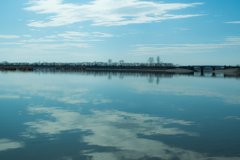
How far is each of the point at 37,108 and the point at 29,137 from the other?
6820mm

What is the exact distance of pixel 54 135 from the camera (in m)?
10.4

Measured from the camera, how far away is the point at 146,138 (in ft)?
33.5

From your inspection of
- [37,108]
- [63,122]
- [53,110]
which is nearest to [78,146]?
[63,122]

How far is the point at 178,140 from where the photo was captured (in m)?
9.97

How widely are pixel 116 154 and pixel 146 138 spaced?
2234mm

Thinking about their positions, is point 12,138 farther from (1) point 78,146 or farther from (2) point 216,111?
(2) point 216,111

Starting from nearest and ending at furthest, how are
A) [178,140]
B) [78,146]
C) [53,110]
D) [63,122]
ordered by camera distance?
[78,146], [178,140], [63,122], [53,110]

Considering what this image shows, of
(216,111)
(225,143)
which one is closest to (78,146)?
(225,143)

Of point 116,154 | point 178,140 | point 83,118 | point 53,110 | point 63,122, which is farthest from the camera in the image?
point 53,110

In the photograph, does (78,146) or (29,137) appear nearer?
(78,146)

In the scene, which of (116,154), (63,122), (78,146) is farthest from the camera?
(63,122)

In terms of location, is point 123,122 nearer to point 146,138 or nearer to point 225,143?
point 146,138

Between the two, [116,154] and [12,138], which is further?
[12,138]

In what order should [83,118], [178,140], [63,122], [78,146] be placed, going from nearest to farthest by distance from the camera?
[78,146] < [178,140] < [63,122] < [83,118]
